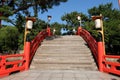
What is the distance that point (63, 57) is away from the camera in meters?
14.7

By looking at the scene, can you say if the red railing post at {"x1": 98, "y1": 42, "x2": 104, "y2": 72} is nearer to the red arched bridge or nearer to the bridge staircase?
the red arched bridge

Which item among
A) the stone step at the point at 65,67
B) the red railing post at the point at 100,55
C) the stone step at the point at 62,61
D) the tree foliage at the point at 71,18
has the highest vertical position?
the tree foliage at the point at 71,18

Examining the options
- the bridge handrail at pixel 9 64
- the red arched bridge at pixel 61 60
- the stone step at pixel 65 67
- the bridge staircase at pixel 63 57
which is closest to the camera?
the bridge handrail at pixel 9 64

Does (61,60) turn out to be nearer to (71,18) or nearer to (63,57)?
(63,57)

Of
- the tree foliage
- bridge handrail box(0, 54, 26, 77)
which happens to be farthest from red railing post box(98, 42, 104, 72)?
the tree foliage

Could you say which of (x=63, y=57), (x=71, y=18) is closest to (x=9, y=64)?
(x=63, y=57)

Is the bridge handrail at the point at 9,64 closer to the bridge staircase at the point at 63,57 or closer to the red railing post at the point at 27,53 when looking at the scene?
the red railing post at the point at 27,53

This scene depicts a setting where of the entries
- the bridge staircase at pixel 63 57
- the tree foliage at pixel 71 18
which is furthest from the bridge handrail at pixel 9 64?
the tree foliage at pixel 71 18

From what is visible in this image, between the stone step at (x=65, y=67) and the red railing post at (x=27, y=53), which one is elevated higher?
the red railing post at (x=27, y=53)

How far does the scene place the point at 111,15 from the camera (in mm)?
43094

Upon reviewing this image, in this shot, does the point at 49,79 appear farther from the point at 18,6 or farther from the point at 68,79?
the point at 18,6

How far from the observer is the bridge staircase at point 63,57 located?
43.4ft

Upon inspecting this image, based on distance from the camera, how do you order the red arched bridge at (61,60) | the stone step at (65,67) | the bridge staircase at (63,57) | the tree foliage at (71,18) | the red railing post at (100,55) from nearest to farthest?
the red arched bridge at (61,60)
the red railing post at (100,55)
the stone step at (65,67)
the bridge staircase at (63,57)
the tree foliage at (71,18)

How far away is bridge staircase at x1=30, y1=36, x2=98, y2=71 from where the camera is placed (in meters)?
13.2
